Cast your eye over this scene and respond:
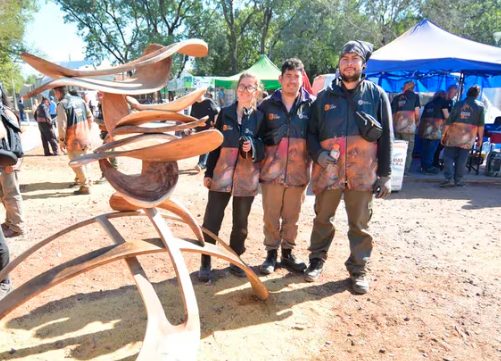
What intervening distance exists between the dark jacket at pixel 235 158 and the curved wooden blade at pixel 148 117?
848 millimetres

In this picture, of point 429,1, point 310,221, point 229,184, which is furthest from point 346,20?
point 229,184

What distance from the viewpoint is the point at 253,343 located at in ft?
8.95

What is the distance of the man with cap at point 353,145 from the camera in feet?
10.4

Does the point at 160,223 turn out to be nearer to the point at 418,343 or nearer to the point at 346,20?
the point at 418,343

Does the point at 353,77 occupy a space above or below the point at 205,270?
above

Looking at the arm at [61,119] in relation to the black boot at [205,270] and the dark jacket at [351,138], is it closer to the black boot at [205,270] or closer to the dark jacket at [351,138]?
the black boot at [205,270]

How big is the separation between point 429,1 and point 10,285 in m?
26.2

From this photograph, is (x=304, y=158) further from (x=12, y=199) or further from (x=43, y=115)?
(x=43, y=115)

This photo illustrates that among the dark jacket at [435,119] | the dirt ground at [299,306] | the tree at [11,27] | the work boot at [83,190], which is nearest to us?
the dirt ground at [299,306]

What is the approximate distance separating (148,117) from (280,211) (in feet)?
5.46

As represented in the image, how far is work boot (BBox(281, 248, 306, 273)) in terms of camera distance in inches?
147

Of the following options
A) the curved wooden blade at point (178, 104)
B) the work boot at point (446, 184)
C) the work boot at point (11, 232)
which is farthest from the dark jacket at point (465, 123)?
the work boot at point (11, 232)

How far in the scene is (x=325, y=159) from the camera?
316 cm

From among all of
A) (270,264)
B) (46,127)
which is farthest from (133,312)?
(46,127)
